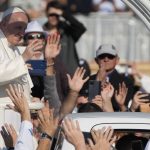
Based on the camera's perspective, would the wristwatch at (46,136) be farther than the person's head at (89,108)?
No

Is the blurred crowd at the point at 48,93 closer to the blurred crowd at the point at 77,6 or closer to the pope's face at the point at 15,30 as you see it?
the pope's face at the point at 15,30

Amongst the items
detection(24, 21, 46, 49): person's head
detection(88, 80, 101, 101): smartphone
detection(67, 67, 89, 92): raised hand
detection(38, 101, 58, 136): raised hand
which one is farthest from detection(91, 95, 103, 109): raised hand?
detection(38, 101, 58, 136): raised hand

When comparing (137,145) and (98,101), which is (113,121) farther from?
(98,101)

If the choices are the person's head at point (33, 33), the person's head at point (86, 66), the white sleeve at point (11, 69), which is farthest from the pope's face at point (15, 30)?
the person's head at point (86, 66)

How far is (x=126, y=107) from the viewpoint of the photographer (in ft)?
35.1

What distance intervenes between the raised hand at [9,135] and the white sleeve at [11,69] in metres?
0.48

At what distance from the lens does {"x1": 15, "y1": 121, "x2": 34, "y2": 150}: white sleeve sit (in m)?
7.73

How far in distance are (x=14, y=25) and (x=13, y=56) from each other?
0.35 metres

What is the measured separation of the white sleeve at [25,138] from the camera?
7.73 m

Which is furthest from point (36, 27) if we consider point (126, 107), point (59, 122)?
point (59, 122)

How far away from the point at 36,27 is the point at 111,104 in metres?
1.74

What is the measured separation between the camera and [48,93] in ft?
32.9

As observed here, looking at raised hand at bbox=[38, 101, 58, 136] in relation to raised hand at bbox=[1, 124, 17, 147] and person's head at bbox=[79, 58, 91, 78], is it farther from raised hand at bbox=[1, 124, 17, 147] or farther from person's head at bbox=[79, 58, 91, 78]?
person's head at bbox=[79, 58, 91, 78]

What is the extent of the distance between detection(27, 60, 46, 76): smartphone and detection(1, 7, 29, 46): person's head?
0.54m
